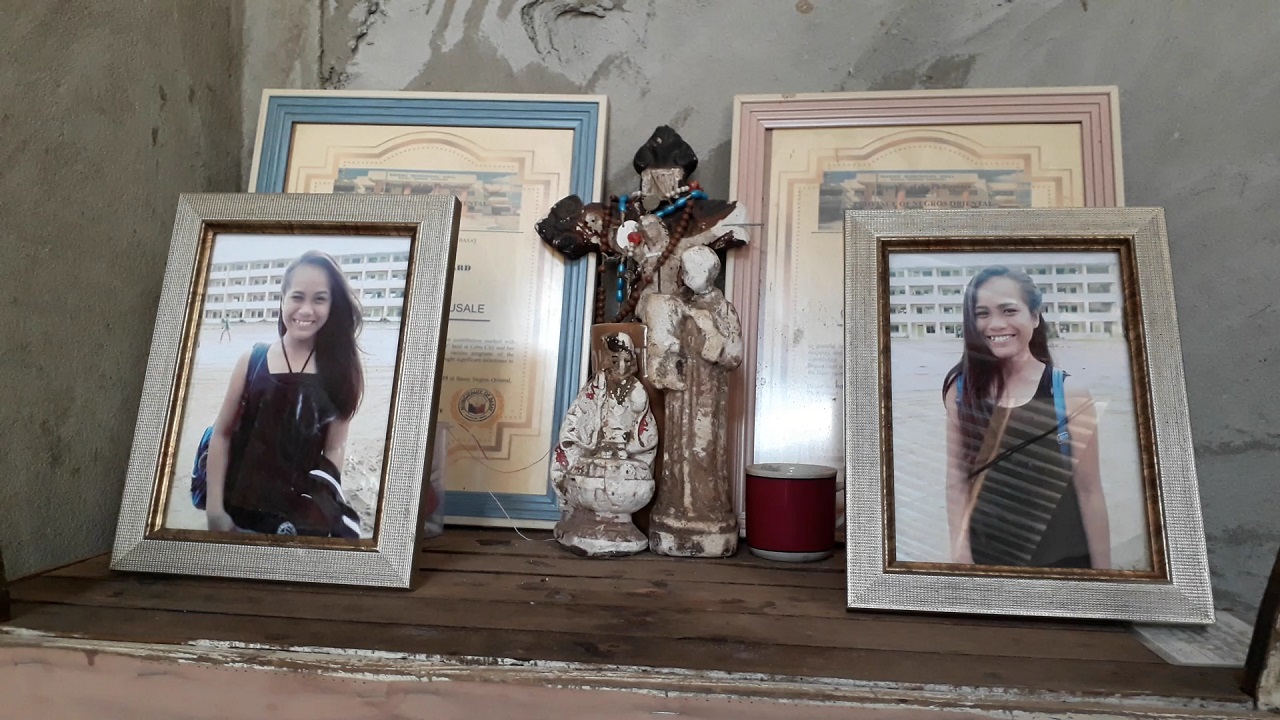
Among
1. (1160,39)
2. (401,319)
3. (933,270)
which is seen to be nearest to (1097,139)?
(1160,39)

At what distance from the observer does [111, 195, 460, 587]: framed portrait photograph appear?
82 cm

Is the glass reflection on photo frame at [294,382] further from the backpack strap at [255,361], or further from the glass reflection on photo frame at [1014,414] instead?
the glass reflection on photo frame at [1014,414]

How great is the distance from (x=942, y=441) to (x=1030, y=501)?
4.0 inches

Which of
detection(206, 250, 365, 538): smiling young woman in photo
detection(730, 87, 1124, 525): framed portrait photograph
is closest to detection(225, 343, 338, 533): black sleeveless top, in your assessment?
detection(206, 250, 365, 538): smiling young woman in photo

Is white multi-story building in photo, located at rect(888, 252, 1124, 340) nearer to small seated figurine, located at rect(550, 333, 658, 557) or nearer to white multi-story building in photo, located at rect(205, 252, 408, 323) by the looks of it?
small seated figurine, located at rect(550, 333, 658, 557)

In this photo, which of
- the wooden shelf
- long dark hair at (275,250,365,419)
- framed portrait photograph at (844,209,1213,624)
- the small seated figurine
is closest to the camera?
the wooden shelf

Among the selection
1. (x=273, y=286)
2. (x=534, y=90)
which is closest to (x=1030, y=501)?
(x=273, y=286)

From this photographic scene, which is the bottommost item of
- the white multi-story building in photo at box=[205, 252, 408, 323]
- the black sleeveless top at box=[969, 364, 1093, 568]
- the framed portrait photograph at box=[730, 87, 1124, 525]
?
the black sleeveless top at box=[969, 364, 1093, 568]

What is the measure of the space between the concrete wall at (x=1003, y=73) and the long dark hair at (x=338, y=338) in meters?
0.54

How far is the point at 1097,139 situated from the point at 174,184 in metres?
1.37

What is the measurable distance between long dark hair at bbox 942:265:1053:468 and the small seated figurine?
15.1 inches

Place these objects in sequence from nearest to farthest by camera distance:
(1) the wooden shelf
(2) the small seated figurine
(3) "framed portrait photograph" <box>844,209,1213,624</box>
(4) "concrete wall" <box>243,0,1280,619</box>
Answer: (1) the wooden shelf
(3) "framed portrait photograph" <box>844,209,1213,624</box>
(2) the small seated figurine
(4) "concrete wall" <box>243,0,1280,619</box>

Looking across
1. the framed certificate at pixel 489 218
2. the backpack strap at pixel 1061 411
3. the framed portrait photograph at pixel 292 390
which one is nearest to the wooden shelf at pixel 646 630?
the framed portrait photograph at pixel 292 390

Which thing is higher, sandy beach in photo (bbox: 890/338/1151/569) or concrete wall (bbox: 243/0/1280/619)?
concrete wall (bbox: 243/0/1280/619)
